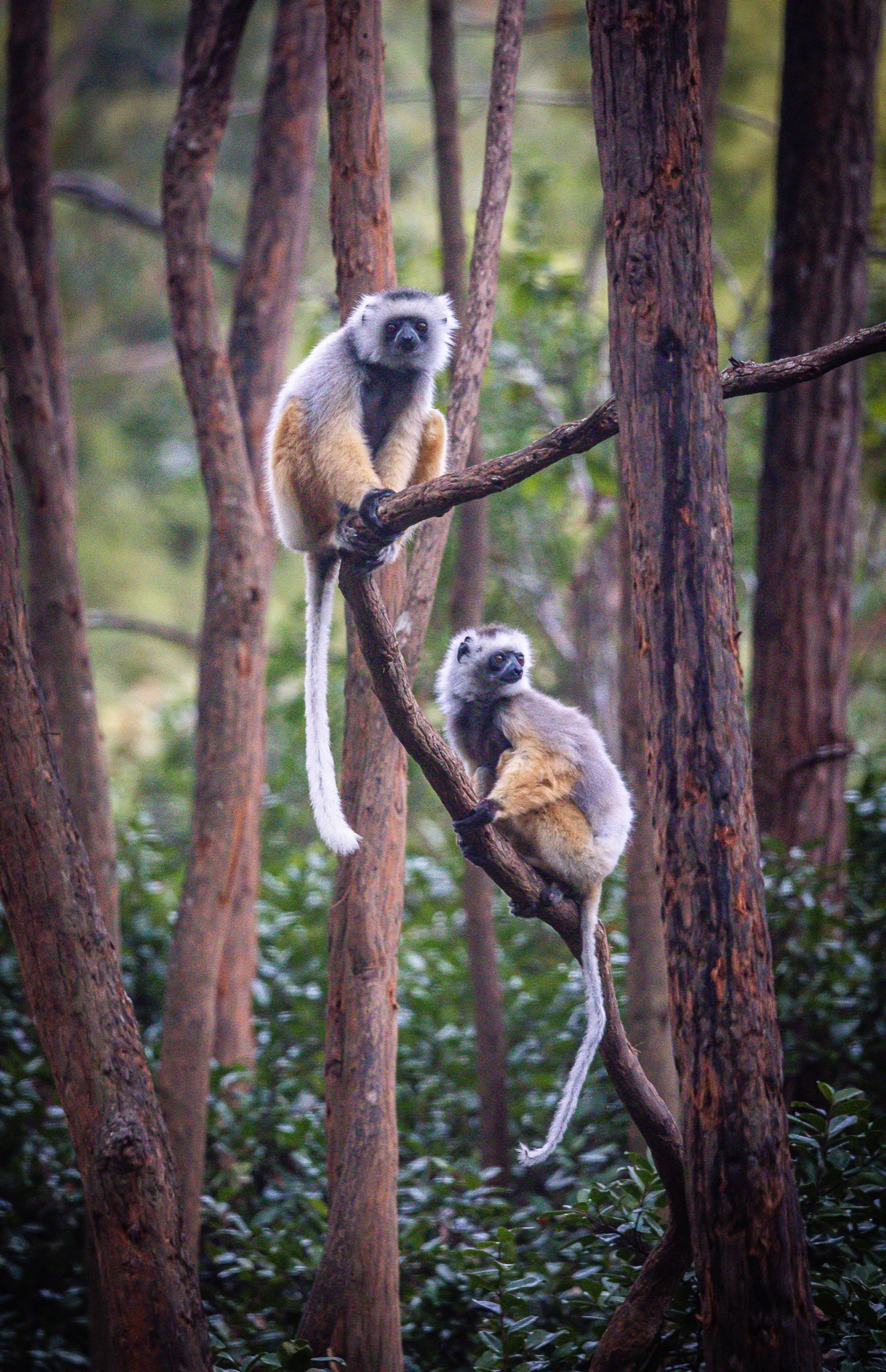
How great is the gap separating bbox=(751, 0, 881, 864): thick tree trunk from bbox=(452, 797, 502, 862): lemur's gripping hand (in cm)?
303

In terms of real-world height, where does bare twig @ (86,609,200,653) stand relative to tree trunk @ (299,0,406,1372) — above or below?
above

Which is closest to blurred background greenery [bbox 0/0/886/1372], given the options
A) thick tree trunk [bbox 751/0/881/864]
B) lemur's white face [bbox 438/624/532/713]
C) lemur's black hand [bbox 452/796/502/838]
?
thick tree trunk [bbox 751/0/881/864]

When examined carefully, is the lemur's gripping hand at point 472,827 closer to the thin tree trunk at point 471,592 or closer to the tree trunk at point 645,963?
the tree trunk at point 645,963

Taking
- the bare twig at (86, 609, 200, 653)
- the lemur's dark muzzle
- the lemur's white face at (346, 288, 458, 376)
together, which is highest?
the bare twig at (86, 609, 200, 653)

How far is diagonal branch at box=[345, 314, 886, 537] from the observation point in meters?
2.72

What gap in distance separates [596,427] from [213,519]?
271 centimetres

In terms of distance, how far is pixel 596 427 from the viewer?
291 cm

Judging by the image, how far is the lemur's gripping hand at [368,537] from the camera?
11.3ft

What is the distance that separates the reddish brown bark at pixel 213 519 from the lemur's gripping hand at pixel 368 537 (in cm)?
170

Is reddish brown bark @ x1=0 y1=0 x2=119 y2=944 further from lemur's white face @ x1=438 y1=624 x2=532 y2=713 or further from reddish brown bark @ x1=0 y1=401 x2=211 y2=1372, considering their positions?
reddish brown bark @ x1=0 y1=401 x2=211 y2=1372

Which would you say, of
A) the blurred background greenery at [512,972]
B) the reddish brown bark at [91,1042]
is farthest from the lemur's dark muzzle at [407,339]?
the blurred background greenery at [512,972]

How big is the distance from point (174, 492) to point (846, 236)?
10.0 metres

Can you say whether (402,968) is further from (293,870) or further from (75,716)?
(75,716)

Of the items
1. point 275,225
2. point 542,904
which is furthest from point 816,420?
point 542,904
